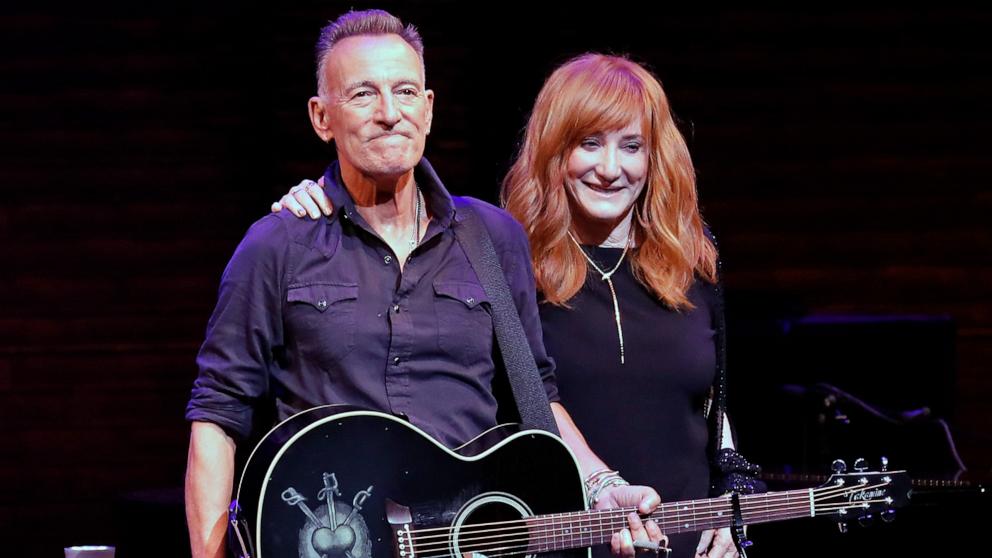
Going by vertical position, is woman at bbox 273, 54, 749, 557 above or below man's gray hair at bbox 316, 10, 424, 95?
below

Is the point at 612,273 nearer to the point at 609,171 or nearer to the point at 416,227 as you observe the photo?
the point at 609,171

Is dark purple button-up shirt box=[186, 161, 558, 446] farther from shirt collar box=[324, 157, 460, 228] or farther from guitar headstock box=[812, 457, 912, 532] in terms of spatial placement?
guitar headstock box=[812, 457, 912, 532]

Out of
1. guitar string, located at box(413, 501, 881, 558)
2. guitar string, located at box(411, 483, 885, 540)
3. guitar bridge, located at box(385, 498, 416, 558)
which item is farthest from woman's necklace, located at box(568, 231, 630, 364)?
guitar bridge, located at box(385, 498, 416, 558)

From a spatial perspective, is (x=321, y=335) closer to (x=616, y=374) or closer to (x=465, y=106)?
(x=616, y=374)

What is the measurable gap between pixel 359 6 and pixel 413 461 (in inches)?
149

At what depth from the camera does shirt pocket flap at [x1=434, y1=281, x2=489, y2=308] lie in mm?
2969

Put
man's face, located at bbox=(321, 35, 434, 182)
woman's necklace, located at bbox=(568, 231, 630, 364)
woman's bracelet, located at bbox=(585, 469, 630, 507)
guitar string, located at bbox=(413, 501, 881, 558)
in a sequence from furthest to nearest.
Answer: woman's necklace, located at bbox=(568, 231, 630, 364) → woman's bracelet, located at bbox=(585, 469, 630, 507) → man's face, located at bbox=(321, 35, 434, 182) → guitar string, located at bbox=(413, 501, 881, 558)

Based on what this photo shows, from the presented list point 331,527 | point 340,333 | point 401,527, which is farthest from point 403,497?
point 340,333

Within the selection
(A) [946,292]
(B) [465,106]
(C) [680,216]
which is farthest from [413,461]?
(A) [946,292]

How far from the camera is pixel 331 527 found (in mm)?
2605

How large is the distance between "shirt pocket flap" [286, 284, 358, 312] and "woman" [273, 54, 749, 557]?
0.72 meters

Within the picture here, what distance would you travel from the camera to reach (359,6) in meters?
6.07

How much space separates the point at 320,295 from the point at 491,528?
651 millimetres

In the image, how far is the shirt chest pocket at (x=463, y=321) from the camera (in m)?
2.92
